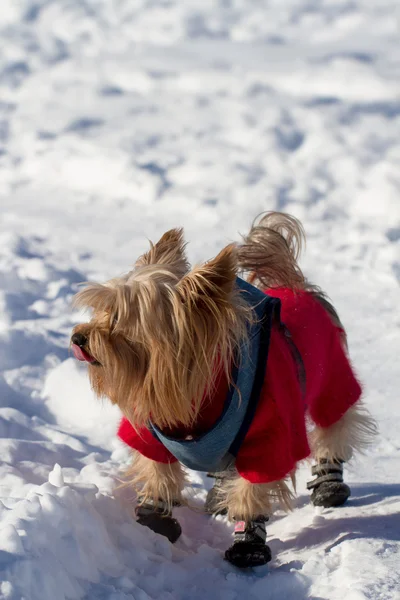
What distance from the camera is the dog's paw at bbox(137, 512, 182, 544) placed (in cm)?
209

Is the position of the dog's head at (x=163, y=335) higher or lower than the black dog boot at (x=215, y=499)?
higher

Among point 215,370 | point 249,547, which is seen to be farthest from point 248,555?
point 215,370

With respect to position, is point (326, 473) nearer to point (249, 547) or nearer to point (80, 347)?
point (249, 547)

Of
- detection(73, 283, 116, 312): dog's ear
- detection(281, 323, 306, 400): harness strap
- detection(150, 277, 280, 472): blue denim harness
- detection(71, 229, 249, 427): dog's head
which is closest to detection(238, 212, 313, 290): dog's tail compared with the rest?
detection(281, 323, 306, 400): harness strap

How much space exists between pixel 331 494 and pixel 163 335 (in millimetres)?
882

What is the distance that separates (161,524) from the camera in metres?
2.10

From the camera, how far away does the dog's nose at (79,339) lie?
5.65 ft

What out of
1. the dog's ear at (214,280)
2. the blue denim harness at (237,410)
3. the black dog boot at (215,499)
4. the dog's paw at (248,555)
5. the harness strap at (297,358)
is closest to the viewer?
the dog's ear at (214,280)

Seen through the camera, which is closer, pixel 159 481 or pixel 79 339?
pixel 79 339

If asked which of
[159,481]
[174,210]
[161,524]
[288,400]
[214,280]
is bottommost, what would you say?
[161,524]

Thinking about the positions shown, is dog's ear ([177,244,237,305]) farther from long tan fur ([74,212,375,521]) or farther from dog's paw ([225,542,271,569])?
dog's paw ([225,542,271,569])

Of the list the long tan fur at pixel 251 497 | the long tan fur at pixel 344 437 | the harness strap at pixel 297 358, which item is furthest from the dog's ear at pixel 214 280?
the long tan fur at pixel 344 437

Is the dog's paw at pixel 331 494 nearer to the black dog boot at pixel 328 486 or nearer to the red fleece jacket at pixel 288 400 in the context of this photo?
the black dog boot at pixel 328 486

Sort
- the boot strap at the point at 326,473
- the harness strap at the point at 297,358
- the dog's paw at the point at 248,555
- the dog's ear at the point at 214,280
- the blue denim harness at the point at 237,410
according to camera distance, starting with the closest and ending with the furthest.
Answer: the dog's ear at the point at 214,280, the blue denim harness at the point at 237,410, the dog's paw at the point at 248,555, the harness strap at the point at 297,358, the boot strap at the point at 326,473
